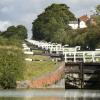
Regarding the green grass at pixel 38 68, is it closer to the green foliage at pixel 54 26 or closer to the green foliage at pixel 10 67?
the green foliage at pixel 10 67

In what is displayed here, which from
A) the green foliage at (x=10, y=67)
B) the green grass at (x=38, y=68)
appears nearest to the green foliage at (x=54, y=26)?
the green grass at (x=38, y=68)

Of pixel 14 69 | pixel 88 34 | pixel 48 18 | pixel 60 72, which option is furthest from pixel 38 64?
pixel 48 18

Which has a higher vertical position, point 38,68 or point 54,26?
point 54,26

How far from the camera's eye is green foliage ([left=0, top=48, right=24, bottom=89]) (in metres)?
80.6

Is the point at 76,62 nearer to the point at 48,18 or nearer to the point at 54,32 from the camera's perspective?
→ the point at 54,32

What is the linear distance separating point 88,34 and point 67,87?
56201mm

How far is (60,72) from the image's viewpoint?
91438mm

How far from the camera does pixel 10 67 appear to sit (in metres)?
83.2

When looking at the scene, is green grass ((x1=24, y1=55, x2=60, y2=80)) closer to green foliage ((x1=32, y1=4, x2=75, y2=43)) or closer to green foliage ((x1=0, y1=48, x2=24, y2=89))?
green foliage ((x1=0, y1=48, x2=24, y2=89))

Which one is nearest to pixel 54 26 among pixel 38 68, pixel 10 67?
pixel 38 68

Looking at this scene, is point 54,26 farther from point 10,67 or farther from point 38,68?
point 10,67

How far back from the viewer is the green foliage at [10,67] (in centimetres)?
8062

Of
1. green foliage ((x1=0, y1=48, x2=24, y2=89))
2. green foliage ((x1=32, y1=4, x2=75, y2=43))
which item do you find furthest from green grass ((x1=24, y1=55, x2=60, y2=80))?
green foliage ((x1=32, y1=4, x2=75, y2=43))

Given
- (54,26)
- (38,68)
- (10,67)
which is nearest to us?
(10,67)
